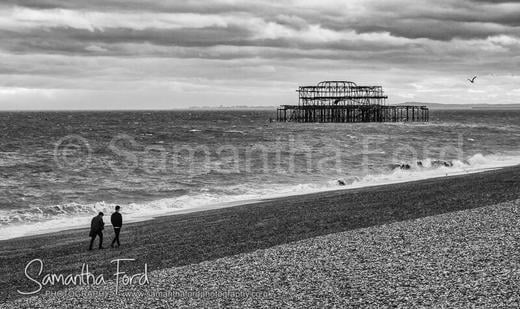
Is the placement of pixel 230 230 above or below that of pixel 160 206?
above

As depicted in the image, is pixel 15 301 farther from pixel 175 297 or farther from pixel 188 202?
pixel 188 202

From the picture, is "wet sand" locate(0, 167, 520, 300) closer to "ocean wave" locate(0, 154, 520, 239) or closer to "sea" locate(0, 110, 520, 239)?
"ocean wave" locate(0, 154, 520, 239)

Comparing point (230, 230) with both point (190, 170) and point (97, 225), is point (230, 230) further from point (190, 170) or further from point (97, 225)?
point (190, 170)

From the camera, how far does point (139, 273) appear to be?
44.6ft

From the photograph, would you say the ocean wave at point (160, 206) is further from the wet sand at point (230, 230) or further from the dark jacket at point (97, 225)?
the dark jacket at point (97, 225)

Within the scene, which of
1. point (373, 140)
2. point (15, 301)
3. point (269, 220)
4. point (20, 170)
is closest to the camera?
point (15, 301)

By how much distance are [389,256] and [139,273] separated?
5.33 meters

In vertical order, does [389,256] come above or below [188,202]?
above

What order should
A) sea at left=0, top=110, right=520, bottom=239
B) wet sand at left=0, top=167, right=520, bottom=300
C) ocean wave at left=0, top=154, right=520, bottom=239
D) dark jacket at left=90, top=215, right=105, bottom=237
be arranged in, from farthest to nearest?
sea at left=0, top=110, right=520, bottom=239 → ocean wave at left=0, top=154, right=520, bottom=239 → dark jacket at left=90, top=215, right=105, bottom=237 → wet sand at left=0, top=167, right=520, bottom=300

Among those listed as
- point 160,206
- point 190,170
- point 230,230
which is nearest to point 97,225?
point 230,230

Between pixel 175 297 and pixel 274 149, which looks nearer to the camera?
pixel 175 297

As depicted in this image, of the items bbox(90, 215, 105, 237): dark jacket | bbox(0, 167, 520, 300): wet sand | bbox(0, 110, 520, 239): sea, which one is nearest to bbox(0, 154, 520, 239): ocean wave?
bbox(0, 110, 520, 239): sea

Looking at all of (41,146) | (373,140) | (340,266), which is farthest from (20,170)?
(373,140)

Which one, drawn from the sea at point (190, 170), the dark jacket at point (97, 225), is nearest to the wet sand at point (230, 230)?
the dark jacket at point (97, 225)
